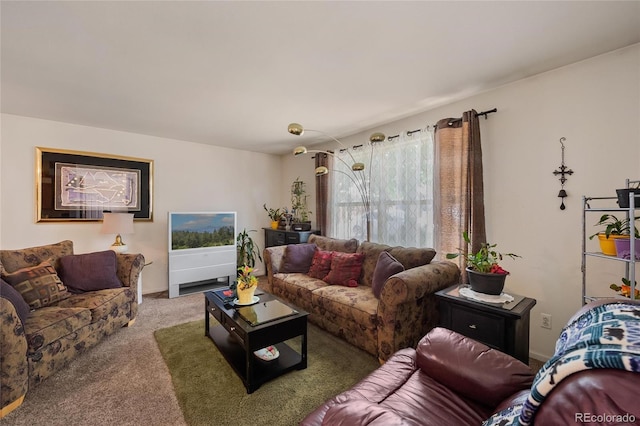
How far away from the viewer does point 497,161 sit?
2539 mm

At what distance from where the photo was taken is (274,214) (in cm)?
512

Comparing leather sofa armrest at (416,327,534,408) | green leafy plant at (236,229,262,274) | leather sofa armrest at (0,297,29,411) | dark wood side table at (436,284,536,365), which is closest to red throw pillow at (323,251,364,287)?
dark wood side table at (436,284,536,365)

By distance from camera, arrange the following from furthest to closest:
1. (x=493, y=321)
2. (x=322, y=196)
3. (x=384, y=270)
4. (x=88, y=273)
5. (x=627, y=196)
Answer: (x=322, y=196)
(x=88, y=273)
(x=384, y=270)
(x=493, y=321)
(x=627, y=196)

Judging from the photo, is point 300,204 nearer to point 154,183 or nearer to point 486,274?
point 154,183

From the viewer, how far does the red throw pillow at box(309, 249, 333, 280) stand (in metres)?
3.28

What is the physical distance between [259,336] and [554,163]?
9.01 ft

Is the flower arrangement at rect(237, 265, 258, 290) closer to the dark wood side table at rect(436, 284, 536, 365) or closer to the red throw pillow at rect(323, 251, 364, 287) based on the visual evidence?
the red throw pillow at rect(323, 251, 364, 287)

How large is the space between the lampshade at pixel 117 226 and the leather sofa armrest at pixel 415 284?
3386 mm

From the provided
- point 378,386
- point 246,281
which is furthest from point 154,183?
point 378,386

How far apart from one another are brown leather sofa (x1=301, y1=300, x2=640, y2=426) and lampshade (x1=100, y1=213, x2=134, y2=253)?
3.54m

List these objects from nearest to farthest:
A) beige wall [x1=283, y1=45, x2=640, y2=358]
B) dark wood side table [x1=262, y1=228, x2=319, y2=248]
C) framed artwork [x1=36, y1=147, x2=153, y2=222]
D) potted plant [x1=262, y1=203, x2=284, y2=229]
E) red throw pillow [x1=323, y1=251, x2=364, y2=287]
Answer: beige wall [x1=283, y1=45, x2=640, y2=358], red throw pillow [x1=323, y1=251, x2=364, y2=287], framed artwork [x1=36, y1=147, x2=153, y2=222], dark wood side table [x1=262, y1=228, x2=319, y2=248], potted plant [x1=262, y1=203, x2=284, y2=229]

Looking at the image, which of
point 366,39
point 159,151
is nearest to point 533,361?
point 366,39

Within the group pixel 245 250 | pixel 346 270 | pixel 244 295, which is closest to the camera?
pixel 244 295

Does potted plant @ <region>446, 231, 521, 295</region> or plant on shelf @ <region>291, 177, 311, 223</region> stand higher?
plant on shelf @ <region>291, 177, 311, 223</region>
